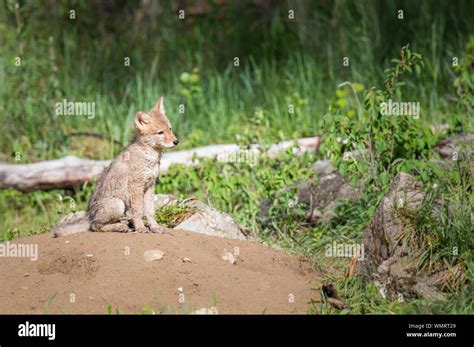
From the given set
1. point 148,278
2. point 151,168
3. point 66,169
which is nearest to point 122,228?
point 151,168

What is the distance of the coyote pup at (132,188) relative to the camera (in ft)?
25.6

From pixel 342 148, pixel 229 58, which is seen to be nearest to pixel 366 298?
pixel 342 148

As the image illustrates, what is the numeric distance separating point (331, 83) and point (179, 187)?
127 inches

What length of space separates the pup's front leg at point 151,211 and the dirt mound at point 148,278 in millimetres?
148

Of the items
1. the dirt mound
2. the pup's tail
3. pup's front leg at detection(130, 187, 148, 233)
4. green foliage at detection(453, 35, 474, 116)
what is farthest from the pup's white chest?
green foliage at detection(453, 35, 474, 116)

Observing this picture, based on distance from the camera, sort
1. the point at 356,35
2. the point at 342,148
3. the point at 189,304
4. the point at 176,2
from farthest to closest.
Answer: the point at 176,2
the point at 356,35
the point at 342,148
the point at 189,304

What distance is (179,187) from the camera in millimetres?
10266

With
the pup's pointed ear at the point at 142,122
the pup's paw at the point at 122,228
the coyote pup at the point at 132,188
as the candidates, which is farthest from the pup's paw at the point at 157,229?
the pup's pointed ear at the point at 142,122

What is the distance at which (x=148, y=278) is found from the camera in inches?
278

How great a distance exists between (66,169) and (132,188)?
3.24 metres

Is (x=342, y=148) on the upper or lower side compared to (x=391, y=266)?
upper

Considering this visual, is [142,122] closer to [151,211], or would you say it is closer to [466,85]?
[151,211]

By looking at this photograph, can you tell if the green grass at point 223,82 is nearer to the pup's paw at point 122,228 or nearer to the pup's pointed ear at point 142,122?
the pup's paw at point 122,228

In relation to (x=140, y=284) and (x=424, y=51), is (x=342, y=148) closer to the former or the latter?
(x=140, y=284)
